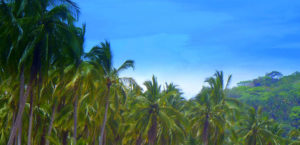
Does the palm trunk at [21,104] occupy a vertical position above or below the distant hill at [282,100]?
below

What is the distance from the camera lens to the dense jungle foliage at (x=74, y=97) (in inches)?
747

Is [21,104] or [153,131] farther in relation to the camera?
[153,131]

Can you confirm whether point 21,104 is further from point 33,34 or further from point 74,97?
point 74,97

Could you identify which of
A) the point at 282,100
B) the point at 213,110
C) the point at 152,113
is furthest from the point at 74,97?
the point at 282,100

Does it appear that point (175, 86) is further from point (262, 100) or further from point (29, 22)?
point (262, 100)

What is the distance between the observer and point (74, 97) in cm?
2553

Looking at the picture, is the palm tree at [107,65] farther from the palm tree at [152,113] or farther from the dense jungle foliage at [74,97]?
the palm tree at [152,113]

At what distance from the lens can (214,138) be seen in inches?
1672

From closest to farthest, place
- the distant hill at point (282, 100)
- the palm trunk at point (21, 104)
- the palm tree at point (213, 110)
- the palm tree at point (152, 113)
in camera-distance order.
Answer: the palm trunk at point (21, 104) → the palm tree at point (152, 113) → the palm tree at point (213, 110) → the distant hill at point (282, 100)

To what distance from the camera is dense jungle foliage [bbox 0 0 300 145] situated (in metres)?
19.0

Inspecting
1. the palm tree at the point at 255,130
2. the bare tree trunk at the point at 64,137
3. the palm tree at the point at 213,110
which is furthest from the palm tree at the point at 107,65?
the palm tree at the point at 255,130

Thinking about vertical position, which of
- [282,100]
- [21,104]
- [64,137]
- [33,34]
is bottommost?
[64,137]

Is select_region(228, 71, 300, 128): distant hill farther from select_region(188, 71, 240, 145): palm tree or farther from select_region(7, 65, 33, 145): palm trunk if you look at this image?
select_region(7, 65, 33, 145): palm trunk

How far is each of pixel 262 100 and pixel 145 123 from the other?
137 metres
